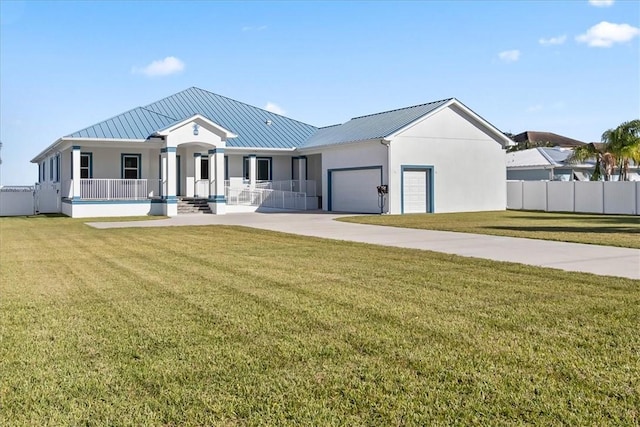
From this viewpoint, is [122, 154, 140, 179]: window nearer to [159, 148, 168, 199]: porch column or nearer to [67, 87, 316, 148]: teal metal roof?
[67, 87, 316, 148]: teal metal roof

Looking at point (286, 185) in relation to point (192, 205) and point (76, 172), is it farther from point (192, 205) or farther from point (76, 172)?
point (76, 172)

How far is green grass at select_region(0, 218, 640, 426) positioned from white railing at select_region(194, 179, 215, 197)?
2310cm

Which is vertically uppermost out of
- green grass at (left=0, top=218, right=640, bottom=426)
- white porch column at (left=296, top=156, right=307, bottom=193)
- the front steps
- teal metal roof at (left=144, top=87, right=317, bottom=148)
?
teal metal roof at (left=144, top=87, right=317, bottom=148)

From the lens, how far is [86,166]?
30.1 metres

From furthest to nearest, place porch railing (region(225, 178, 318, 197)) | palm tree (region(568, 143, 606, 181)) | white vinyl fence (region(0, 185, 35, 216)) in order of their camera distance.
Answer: palm tree (region(568, 143, 606, 181)) < porch railing (region(225, 178, 318, 197)) < white vinyl fence (region(0, 185, 35, 216))

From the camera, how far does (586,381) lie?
13.5 ft

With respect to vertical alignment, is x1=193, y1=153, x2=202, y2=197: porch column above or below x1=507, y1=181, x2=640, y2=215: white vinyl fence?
above

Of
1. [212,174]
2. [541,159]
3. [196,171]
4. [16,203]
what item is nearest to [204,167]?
[196,171]

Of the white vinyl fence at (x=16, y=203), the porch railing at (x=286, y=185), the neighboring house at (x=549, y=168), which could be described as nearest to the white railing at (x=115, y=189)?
the porch railing at (x=286, y=185)

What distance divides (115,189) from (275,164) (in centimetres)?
960

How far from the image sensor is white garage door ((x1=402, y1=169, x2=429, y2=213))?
29.1m

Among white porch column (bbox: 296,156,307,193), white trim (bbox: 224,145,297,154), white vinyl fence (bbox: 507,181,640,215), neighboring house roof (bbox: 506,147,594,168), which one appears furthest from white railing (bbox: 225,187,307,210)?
neighboring house roof (bbox: 506,147,594,168)

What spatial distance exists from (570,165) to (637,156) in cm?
729

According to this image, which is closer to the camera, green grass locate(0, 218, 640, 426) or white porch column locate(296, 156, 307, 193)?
green grass locate(0, 218, 640, 426)
